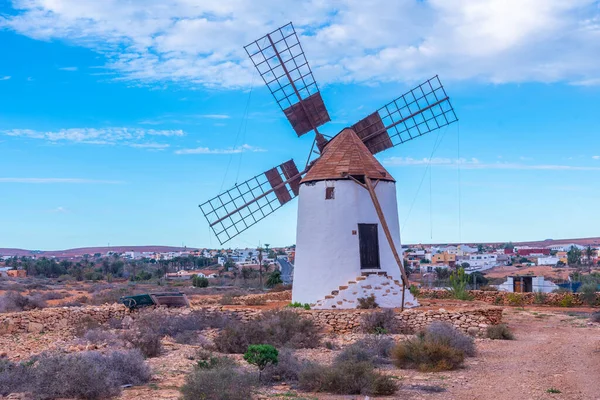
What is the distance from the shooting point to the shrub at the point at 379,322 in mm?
16078

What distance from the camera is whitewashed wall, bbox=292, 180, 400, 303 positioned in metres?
18.8

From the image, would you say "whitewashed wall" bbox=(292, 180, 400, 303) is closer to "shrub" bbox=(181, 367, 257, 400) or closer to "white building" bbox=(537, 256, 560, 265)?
"shrub" bbox=(181, 367, 257, 400)

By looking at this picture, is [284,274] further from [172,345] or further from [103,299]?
[172,345]

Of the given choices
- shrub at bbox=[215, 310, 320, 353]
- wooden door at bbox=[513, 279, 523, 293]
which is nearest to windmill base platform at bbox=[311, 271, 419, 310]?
shrub at bbox=[215, 310, 320, 353]

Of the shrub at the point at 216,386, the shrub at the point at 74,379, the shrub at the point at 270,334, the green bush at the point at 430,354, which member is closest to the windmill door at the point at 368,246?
the shrub at the point at 270,334

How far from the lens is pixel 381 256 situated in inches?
755

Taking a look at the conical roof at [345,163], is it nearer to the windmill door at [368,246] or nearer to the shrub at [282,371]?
Result: the windmill door at [368,246]

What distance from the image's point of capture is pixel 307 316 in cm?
1719

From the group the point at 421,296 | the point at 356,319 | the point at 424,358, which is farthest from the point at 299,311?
the point at 421,296

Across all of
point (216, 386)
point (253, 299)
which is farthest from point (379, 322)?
point (216, 386)

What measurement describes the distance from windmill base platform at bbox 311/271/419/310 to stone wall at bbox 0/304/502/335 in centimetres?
113

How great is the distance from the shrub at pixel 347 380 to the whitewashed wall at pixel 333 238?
904 centimetres

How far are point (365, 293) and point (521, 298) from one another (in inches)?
411

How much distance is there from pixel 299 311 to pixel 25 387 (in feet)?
30.5
